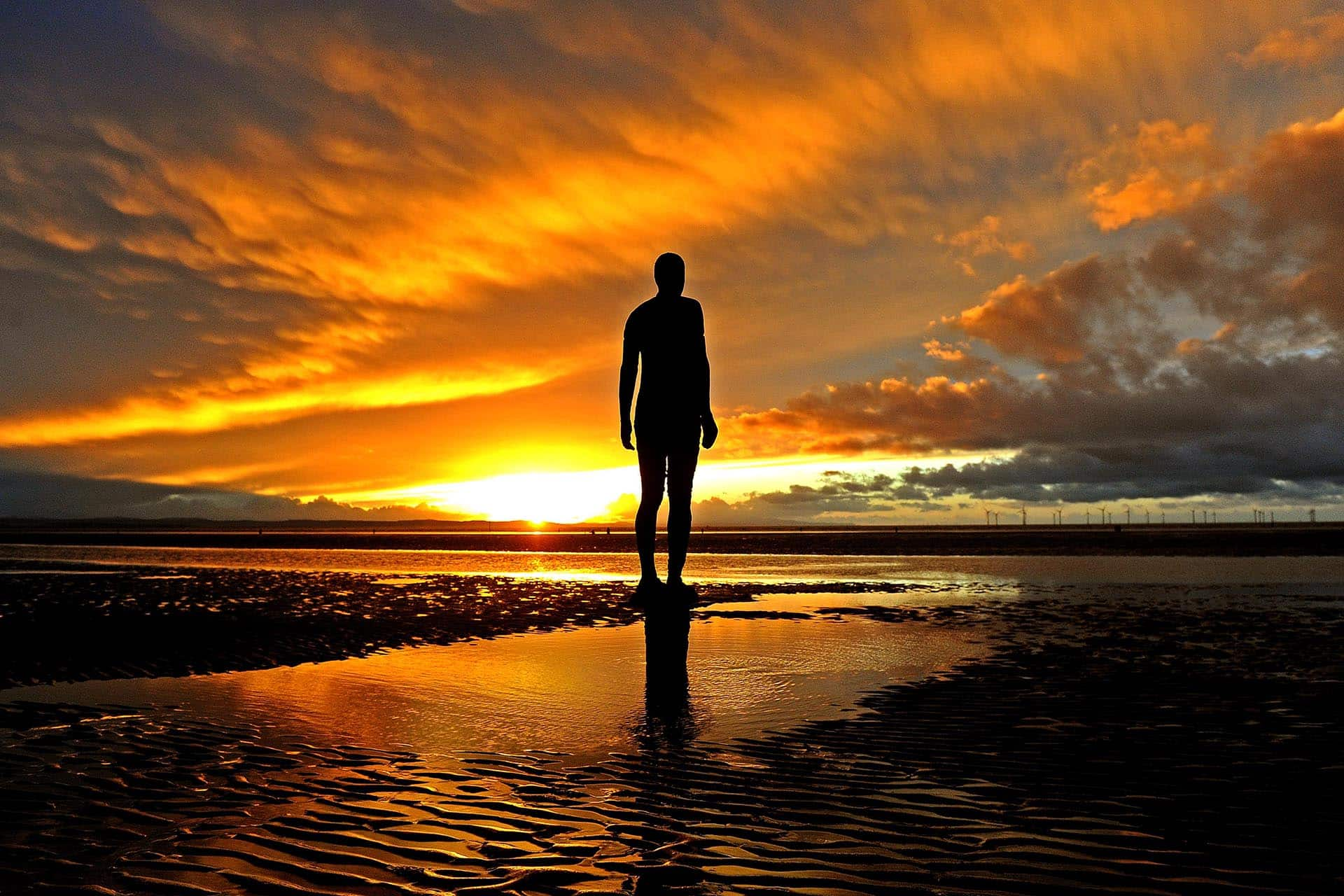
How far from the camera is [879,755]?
5340 millimetres

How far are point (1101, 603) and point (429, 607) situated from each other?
12.9 meters

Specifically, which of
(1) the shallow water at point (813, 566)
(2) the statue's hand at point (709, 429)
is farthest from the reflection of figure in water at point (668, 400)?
(1) the shallow water at point (813, 566)

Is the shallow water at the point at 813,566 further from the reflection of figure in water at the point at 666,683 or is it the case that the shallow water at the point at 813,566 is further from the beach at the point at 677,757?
the reflection of figure in water at the point at 666,683

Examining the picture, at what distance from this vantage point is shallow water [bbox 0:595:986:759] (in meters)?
6.05

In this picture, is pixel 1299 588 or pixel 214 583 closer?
pixel 1299 588

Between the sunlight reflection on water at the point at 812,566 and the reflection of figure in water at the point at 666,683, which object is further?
the sunlight reflection on water at the point at 812,566

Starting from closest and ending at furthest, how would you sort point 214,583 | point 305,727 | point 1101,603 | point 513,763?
point 513,763 → point 305,727 → point 1101,603 → point 214,583

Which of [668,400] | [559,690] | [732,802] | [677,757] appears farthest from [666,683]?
[732,802]

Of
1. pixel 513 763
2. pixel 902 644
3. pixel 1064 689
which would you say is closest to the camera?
pixel 513 763

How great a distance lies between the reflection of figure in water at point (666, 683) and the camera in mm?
5859

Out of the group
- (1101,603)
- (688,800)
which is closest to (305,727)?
(688,800)

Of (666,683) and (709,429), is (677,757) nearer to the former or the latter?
(666,683)

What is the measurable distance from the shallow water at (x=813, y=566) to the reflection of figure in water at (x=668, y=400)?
54.1 ft

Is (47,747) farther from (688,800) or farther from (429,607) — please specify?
(429,607)
